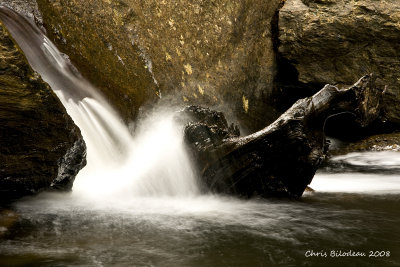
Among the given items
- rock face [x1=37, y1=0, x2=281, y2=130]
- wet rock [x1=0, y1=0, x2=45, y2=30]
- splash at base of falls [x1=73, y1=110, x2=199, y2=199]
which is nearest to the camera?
splash at base of falls [x1=73, y1=110, x2=199, y2=199]

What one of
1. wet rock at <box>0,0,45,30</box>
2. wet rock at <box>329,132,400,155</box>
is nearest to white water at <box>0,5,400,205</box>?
wet rock at <box>0,0,45,30</box>

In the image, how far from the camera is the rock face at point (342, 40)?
29.8 ft

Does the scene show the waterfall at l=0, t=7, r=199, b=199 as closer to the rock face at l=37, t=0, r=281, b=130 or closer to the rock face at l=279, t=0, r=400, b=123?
the rock face at l=37, t=0, r=281, b=130

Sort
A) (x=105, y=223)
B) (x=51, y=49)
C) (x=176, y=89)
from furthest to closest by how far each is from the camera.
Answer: (x=176, y=89) → (x=51, y=49) → (x=105, y=223)

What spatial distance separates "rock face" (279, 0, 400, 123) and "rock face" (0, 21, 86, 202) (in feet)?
21.9

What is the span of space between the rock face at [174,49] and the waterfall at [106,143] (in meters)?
0.42

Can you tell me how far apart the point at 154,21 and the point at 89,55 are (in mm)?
1710

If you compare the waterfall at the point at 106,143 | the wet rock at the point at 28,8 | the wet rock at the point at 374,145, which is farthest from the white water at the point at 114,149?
the wet rock at the point at 374,145

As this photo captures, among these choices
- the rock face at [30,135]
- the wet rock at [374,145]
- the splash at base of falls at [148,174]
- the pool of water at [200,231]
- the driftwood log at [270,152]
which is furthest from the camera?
the wet rock at [374,145]

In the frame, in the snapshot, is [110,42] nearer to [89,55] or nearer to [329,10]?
[89,55]

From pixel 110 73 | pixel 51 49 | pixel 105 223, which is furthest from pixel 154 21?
pixel 105 223

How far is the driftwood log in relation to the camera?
Result: 184 inches

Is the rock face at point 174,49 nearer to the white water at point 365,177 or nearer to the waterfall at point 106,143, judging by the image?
the waterfall at point 106,143

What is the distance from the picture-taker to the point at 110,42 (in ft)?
22.4
